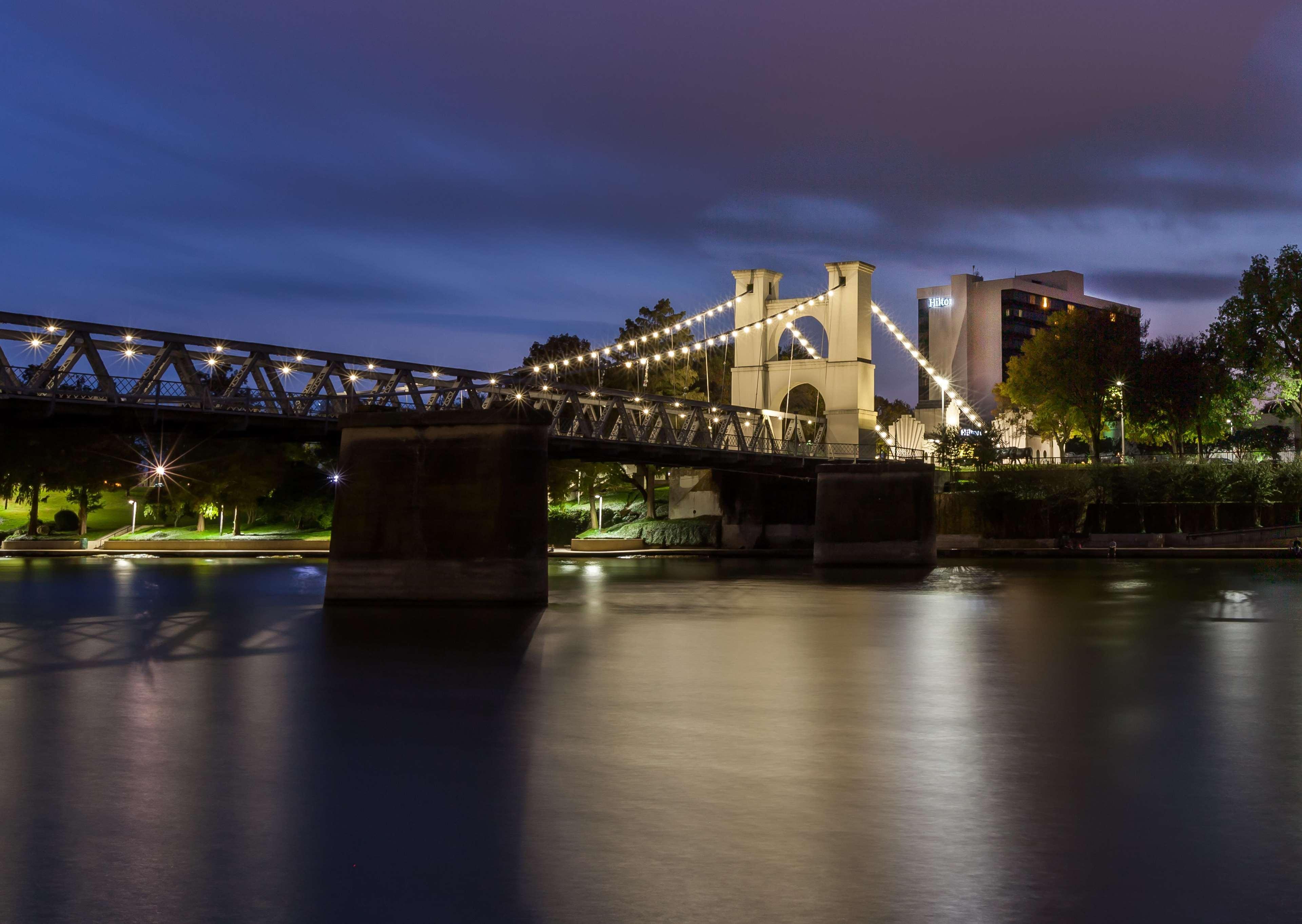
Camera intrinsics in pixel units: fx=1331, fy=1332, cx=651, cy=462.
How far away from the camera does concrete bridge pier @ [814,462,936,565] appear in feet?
198

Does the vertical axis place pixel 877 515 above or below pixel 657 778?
above

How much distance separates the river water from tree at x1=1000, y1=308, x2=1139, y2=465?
2363 inches

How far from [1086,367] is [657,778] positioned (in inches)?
3118

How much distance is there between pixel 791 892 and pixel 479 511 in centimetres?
2491

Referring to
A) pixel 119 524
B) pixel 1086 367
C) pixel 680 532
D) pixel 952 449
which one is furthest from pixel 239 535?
pixel 1086 367

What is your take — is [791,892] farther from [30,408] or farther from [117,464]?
[117,464]

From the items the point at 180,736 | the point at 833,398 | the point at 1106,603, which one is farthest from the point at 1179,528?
the point at 180,736

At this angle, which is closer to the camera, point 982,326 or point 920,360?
point 920,360

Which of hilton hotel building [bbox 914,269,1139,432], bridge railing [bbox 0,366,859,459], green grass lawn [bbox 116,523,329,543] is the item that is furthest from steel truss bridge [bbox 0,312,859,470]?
hilton hotel building [bbox 914,269,1139,432]

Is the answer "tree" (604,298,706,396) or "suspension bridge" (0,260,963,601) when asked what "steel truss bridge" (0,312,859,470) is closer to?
"suspension bridge" (0,260,963,601)

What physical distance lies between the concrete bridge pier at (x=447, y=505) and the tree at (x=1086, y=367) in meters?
53.0

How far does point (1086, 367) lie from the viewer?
283 ft

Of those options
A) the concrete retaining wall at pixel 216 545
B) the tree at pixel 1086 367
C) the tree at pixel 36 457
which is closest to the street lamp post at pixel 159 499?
the concrete retaining wall at pixel 216 545

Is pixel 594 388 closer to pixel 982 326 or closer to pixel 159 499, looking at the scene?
pixel 159 499
